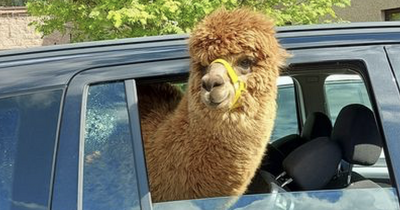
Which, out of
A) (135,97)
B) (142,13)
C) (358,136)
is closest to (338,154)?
(358,136)

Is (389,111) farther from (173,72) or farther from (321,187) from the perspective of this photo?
(173,72)

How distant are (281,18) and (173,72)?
12.9ft

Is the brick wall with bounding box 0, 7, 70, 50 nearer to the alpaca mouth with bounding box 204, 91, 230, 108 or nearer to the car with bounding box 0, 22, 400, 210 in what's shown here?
the car with bounding box 0, 22, 400, 210

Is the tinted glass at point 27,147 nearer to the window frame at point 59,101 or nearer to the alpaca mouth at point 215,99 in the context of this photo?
the window frame at point 59,101

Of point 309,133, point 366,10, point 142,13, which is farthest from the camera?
point 366,10

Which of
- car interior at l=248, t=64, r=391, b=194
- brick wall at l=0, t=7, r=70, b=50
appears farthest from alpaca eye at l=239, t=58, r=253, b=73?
brick wall at l=0, t=7, r=70, b=50

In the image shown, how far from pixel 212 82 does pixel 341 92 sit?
5.09 ft

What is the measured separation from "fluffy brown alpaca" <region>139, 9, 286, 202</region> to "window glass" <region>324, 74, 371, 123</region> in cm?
75

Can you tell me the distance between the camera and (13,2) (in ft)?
50.0

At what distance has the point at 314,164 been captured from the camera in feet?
7.36

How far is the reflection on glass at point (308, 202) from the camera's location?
1749mm

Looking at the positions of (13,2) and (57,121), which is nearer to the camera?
(57,121)

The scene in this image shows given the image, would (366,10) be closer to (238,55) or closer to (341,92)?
(341,92)

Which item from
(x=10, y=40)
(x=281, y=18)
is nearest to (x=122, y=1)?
(x=281, y=18)
